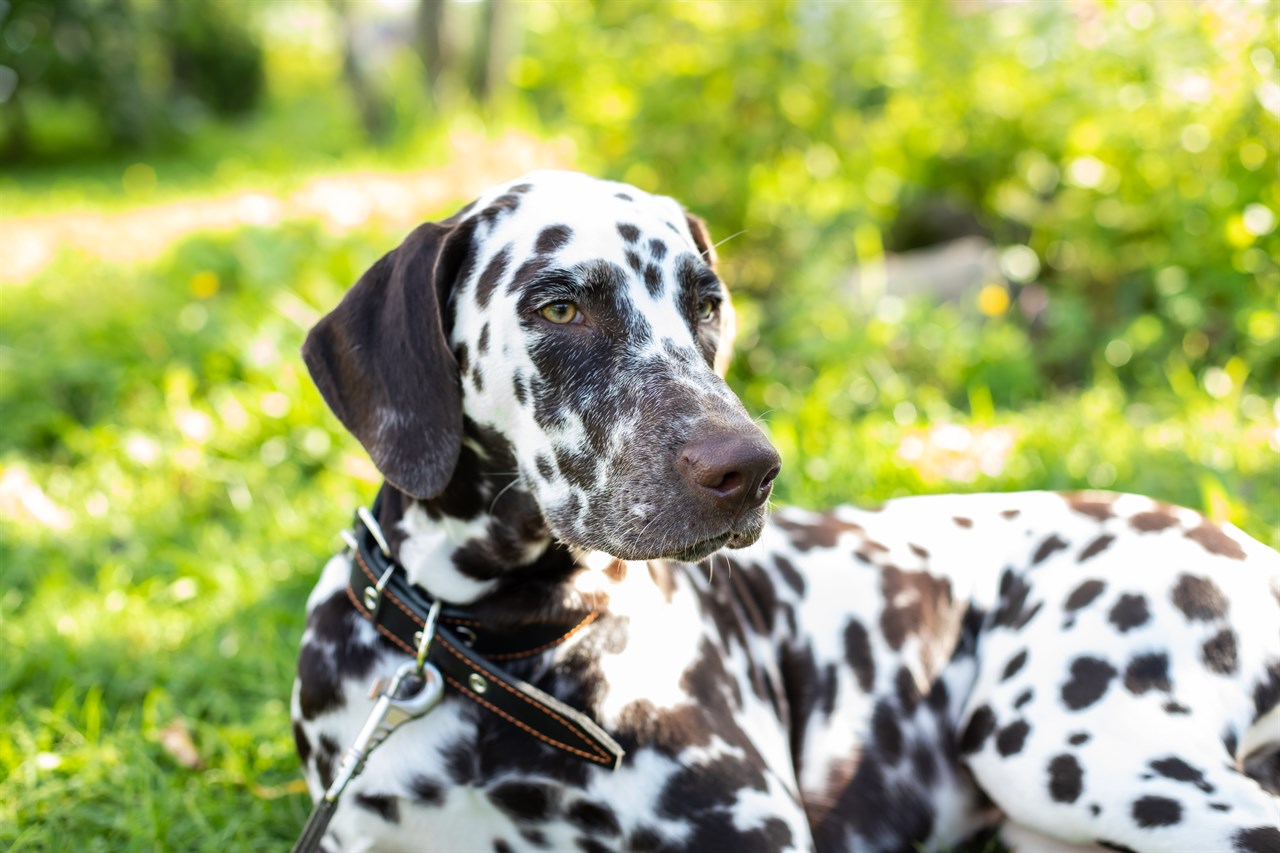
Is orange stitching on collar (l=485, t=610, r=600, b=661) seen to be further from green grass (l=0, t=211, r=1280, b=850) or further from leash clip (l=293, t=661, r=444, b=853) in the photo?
green grass (l=0, t=211, r=1280, b=850)

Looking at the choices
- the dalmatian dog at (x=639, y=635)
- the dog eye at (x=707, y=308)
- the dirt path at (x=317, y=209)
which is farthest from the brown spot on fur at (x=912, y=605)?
the dirt path at (x=317, y=209)

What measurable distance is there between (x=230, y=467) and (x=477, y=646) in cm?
320

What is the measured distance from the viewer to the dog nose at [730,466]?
6.48 feet

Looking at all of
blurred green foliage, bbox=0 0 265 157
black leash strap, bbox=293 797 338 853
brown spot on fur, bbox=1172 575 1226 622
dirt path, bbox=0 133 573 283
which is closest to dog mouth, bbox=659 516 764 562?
black leash strap, bbox=293 797 338 853

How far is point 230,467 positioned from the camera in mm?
5090

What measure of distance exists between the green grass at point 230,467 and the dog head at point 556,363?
1.30 metres

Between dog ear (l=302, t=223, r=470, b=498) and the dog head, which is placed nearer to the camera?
the dog head

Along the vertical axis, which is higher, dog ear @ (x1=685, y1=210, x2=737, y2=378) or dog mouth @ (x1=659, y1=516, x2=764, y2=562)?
dog ear @ (x1=685, y1=210, x2=737, y2=378)

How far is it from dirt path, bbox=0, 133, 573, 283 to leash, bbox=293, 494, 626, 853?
517 centimetres

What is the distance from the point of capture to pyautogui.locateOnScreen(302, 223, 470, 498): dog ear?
2270 millimetres

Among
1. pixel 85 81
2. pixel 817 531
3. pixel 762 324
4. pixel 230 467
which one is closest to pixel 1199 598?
pixel 817 531

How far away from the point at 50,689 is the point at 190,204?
7855 mm

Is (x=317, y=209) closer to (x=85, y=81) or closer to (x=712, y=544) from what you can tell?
(x=712, y=544)

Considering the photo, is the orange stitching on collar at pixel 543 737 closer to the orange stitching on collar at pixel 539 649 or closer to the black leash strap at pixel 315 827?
the orange stitching on collar at pixel 539 649
